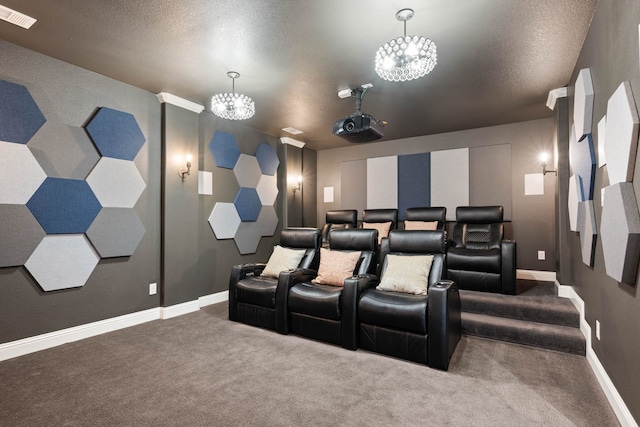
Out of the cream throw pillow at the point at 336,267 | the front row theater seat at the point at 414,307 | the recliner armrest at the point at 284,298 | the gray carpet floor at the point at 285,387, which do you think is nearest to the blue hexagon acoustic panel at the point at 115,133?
the gray carpet floor at the point at 285,387

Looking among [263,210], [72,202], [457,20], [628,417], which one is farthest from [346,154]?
[628,417]

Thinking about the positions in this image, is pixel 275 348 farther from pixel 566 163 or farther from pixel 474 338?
pixel 566 163


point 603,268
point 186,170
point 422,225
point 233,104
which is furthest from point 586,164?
point 186,170

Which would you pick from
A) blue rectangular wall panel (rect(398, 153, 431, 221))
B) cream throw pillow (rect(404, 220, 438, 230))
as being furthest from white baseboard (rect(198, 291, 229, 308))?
blue rectangular wall panel (rect(398, 153, 431, 221))

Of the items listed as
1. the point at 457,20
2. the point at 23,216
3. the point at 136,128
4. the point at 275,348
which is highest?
the point at 457,20

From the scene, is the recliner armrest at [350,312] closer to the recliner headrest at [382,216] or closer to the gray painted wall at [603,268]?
the gray painted wall at [603,268]

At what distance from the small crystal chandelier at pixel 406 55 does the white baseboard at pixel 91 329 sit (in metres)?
3.38

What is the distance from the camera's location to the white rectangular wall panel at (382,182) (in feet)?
19.4

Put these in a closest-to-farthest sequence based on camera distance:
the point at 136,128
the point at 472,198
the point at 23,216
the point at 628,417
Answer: the point at 628,417 → the point at 23,216 → the point at 136,128 → the point at 472,198

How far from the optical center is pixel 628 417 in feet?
5.34

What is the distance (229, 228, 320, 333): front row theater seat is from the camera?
322 cm

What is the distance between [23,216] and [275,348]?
2366mm

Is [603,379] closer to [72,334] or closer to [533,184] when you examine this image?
[533,184]

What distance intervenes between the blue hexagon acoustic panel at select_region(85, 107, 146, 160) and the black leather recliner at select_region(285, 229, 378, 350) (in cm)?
223
